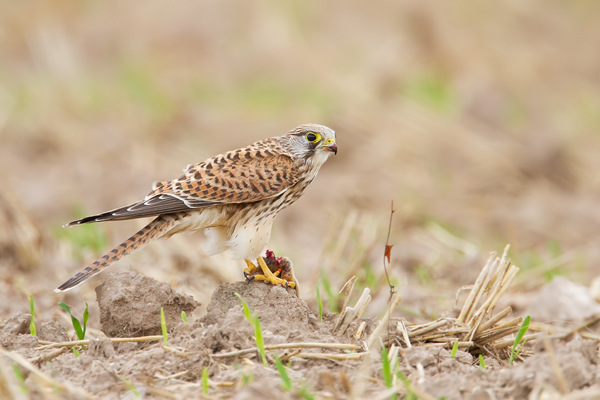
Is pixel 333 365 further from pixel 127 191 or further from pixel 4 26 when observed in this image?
pixel 4 26

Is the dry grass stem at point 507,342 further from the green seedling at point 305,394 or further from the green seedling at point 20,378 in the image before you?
the green seedling at point 20,378

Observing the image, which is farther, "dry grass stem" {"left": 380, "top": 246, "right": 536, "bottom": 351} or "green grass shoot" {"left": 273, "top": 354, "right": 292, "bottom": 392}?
"dry grass stem" {"left": 380, "top": 246, "right": 536, "bottom": 351}

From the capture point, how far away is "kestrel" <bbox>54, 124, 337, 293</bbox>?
13.4 ft

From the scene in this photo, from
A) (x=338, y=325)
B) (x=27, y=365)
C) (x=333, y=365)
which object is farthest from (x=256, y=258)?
(x=27, y=365)

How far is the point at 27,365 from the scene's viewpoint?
317 centimetres

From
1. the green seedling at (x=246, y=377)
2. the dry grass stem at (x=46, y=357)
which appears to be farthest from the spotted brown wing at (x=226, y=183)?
the green seedling at (x=246, y=377)

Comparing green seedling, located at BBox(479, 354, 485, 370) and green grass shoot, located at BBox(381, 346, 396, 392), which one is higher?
green grass shoot, located at BBox(381, 346, 396, 392)

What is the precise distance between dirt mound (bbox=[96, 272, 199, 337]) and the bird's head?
117 cm

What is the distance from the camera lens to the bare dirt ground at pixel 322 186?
334cm

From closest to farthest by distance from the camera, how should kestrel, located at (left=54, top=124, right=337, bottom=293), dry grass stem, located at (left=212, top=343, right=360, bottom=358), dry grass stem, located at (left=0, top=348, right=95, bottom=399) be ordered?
dry grass stem, located at (left=0, top=348, right=95, bottom=399)
dry grass stem, located at (left=212, top=343, right=360, bottom=358)
kestrel, located at (left=54, top=124, right=337, bottom=293)

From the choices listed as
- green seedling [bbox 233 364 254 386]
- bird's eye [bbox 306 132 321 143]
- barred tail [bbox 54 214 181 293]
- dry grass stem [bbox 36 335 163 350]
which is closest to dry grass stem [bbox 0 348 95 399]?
dry grass stem [bbox 36 335 163 350]

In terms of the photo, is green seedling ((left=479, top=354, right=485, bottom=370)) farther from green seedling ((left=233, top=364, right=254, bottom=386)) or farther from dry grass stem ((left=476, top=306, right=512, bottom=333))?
green seedling ((left=233, top=364, right=254, bottom=386))

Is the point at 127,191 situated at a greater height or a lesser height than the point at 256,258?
lesser

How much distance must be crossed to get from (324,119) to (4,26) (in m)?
9.88
